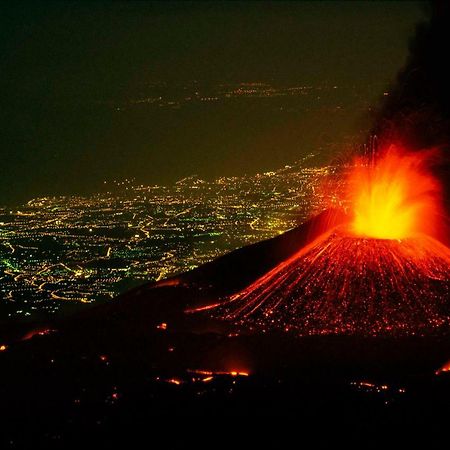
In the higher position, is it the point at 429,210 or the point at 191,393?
the point at 429,210

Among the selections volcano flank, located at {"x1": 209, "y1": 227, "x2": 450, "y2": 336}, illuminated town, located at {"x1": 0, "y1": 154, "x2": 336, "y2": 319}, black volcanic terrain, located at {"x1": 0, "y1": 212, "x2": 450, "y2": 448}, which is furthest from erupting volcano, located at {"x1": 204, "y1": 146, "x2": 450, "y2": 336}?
illuminated town, located at {"x1": 0, "y1": 154, "x2": 336, "y2": 319}

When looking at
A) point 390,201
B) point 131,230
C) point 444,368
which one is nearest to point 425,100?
point 390,201

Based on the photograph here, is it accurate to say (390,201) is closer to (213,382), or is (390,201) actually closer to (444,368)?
(444,368)

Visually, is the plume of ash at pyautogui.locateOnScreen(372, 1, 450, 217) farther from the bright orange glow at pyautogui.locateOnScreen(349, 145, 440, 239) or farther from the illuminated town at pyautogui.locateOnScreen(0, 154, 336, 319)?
the illuminated town at pyautogui.locateOnScreen(0, 154, 336, 319)

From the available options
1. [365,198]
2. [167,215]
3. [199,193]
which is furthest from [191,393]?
[199,193]

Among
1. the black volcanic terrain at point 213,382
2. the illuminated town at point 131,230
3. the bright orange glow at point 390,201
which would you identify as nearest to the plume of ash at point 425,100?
the bright orange glow at point 390,201

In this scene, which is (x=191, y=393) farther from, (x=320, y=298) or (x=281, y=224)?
(x=281, y=224)

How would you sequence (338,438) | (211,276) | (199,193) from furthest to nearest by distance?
(199,193)
(211,276)
(338,438)

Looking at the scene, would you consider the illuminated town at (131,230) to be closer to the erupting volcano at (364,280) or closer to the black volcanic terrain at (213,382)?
the erupting volcano at (364,280)
